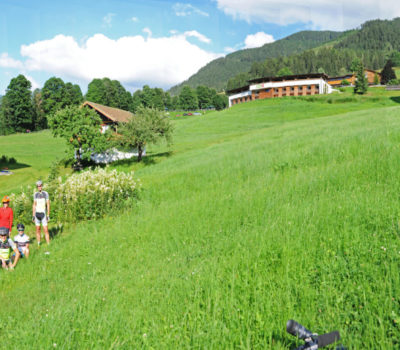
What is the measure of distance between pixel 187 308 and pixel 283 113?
230 feet

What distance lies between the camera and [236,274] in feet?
14.6

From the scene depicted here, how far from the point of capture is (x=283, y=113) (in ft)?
227

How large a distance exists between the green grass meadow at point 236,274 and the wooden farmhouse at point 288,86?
106 meters

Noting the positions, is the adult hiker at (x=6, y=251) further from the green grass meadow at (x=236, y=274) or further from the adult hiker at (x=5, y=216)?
the adult hiker at (x=5, y=216)

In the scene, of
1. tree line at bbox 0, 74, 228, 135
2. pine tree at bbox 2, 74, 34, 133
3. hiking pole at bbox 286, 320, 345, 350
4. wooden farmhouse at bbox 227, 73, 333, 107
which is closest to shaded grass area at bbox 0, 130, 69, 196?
tree line at bbox 0, 74, 228, 135

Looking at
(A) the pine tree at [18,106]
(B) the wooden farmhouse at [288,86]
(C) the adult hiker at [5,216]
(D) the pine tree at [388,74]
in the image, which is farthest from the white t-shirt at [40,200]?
(D) the pine tree at [388,74]

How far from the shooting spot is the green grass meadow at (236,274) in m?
3.43

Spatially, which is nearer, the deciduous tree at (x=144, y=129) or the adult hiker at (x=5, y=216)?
the adult hiker at (x=5, y=216)

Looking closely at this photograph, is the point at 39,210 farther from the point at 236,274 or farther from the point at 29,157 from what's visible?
the point at 29,157

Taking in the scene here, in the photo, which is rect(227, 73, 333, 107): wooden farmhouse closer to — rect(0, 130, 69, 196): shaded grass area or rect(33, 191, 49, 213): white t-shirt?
rect(0, 130, 69, 196): shaded grass area

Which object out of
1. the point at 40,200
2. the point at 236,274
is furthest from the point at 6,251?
the point at 236,274

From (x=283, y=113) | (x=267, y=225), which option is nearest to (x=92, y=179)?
(x=267, y=225)

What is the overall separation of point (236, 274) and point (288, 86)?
11387 cm

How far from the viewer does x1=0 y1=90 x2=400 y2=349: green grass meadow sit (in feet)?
11.3
